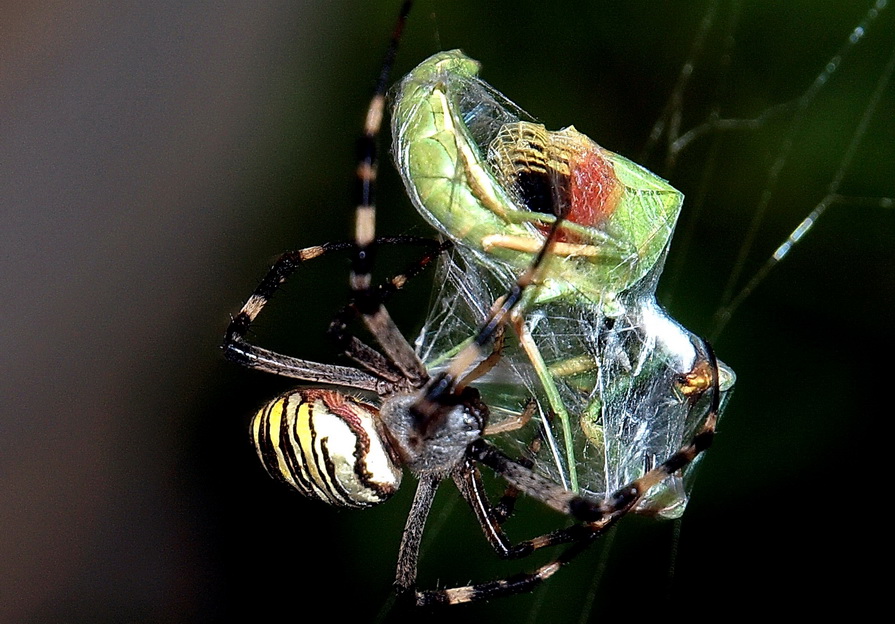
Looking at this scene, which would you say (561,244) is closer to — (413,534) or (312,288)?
(413,534)

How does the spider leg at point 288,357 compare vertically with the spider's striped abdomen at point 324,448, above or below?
above

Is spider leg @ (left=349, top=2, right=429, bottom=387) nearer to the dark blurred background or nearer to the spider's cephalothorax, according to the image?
the spider's cephalothorax

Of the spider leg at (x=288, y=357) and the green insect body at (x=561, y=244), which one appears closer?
the green insect body at (x=561, y=244)

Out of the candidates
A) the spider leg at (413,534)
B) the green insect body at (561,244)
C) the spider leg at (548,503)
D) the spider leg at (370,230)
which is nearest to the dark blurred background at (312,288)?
the spider leg at (413,534)

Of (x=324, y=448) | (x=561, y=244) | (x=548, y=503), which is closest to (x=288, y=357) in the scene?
(x=324, y=448)

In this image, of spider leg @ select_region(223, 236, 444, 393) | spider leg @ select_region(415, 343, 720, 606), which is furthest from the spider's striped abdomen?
spider leg @ select_region(415, 343, 720, 606)

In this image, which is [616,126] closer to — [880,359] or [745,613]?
[880,359]

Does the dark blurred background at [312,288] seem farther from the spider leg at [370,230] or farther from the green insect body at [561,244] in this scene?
the green insect body at [561,244]
